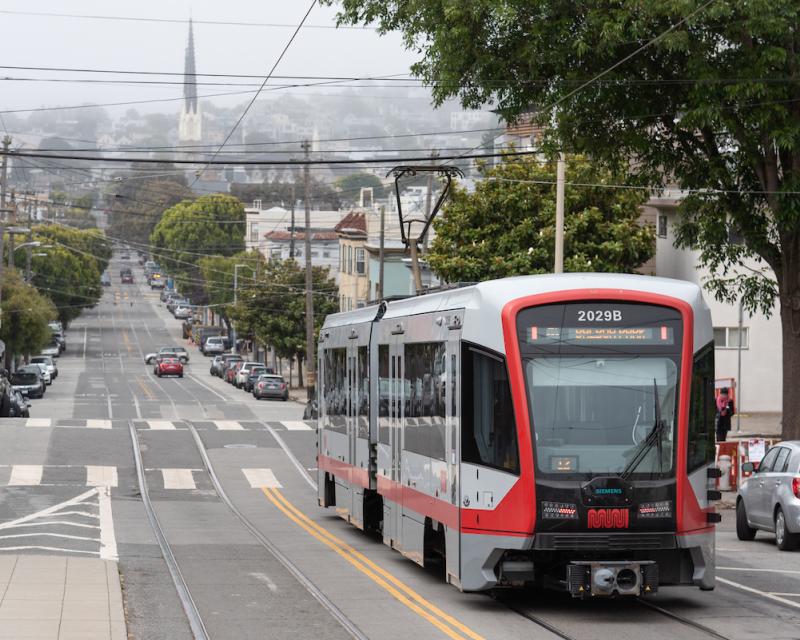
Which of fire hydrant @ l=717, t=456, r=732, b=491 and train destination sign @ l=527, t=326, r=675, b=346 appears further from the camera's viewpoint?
fire hydrant @ l=717, t=456, r=732, b=491

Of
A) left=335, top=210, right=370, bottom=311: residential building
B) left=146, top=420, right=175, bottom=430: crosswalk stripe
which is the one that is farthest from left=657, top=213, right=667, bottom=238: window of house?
left=335, top=210, right=370, bottom=311: residential building

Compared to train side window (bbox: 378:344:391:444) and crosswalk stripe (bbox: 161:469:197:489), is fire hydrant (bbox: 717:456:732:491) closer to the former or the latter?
crosswalk stripe (bbox: 161:469:197:489)

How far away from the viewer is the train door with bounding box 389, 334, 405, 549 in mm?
18406

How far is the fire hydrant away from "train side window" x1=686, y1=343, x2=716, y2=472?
1531 centimetres

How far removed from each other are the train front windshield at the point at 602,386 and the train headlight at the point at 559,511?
11.0 inches

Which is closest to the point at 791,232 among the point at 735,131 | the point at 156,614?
the point at 735,131

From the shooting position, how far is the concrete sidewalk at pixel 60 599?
13.1 metres

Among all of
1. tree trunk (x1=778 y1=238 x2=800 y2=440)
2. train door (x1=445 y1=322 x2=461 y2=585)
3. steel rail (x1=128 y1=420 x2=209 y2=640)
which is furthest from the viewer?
tree trunk (x1=778 y1=238 x2=800 y2=440)

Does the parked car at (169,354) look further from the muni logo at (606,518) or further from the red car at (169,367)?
A: the muni logo at (606,518)

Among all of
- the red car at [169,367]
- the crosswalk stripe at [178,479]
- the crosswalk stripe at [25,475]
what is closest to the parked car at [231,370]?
the red car at [169,367]

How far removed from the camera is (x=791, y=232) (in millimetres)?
24812

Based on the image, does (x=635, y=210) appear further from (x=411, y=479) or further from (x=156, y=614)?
(x=156, y=614)

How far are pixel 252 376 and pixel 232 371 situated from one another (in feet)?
28.6

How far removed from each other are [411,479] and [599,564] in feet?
13.0
